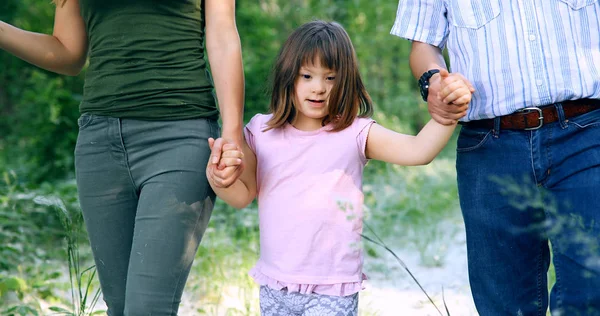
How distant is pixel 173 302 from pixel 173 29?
2.49 feet

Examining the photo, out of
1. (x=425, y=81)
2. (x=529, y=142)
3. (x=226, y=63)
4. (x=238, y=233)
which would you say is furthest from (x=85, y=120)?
(x=238, y=233)

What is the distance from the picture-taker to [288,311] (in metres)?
2.40

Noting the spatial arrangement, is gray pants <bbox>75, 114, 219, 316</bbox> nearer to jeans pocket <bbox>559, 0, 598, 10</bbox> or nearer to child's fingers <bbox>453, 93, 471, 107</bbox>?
child's fingers <bbox>453, 93, 471, 107</bbox>

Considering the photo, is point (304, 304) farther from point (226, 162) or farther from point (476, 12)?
point (476, 12)

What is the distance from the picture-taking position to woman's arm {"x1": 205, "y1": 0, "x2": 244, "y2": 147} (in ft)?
7.47

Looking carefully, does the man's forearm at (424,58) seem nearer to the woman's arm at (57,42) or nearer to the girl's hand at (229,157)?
the girl's hand at (229,157)

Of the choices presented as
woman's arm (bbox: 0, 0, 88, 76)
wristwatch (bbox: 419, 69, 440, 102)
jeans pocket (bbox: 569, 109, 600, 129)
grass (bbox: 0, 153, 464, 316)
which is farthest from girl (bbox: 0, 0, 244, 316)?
jeans pocket (bbox: 569, 109, 600, 129)

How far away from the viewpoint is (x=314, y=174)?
2.41 m

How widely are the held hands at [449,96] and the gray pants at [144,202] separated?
24.8 inches

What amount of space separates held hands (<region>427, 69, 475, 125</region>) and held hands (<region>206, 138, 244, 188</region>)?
55 cm

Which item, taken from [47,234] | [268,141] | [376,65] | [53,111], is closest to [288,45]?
[268,141]

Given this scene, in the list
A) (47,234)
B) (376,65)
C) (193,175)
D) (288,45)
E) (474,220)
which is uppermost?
(288,45)

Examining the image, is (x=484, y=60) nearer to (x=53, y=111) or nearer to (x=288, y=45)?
(x=288, y=45)

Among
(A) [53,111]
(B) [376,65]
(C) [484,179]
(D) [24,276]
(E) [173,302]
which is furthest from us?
(B) [376,65]
